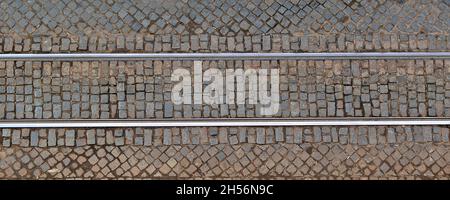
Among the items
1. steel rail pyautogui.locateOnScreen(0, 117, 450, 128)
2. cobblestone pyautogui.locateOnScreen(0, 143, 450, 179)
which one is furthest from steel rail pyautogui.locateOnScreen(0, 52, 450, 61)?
cobblestone pyautogui.locateOnScreen(0, 143, 450, 179)

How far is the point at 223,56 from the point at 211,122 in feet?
3.28

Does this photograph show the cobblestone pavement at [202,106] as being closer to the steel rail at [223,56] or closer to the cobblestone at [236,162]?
the steel rail at [223,56]

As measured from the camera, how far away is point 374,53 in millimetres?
8125

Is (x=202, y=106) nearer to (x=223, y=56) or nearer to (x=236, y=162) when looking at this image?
(x=223, y=56)

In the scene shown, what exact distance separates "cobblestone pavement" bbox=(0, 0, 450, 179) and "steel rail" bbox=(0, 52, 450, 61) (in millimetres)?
79

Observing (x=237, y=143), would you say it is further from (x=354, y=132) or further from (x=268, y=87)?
(x=354, y=132)

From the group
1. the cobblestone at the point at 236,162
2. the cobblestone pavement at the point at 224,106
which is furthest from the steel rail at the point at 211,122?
the cobblestone at the point at 236,162

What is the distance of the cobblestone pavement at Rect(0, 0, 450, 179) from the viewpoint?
7910 mm

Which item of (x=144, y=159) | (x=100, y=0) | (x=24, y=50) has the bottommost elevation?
(x=144, y=159)

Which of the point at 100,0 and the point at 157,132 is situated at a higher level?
the point at 100,0

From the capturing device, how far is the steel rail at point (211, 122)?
7953 mm

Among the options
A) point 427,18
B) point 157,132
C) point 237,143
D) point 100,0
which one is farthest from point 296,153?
point 100,0

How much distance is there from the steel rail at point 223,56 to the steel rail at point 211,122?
91 centimetres

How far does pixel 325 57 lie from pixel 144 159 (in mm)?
3044
